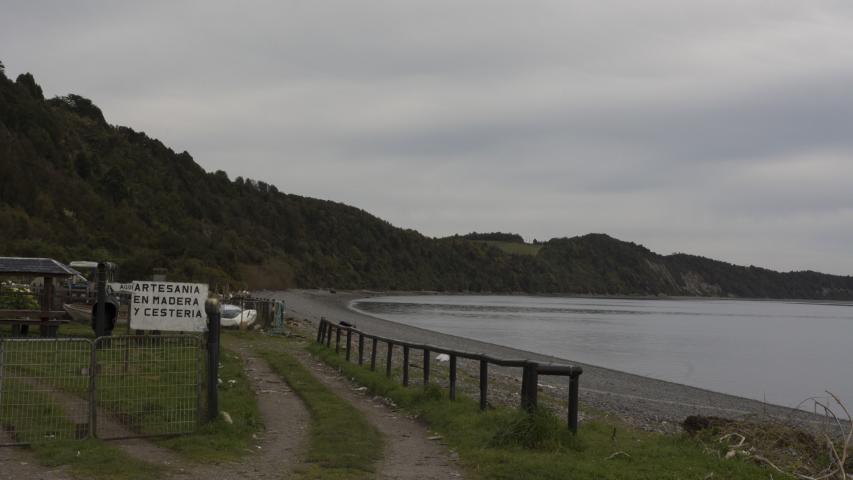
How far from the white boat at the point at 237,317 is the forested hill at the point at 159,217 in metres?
24.1

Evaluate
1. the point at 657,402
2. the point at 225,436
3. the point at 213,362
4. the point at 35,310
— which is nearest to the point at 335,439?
the point at 225,436

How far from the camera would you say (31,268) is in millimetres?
21156

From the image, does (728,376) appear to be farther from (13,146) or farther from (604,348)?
(13,146)

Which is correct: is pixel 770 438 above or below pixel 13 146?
below

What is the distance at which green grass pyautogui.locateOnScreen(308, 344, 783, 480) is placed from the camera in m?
8.22

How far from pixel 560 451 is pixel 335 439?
2.45 m

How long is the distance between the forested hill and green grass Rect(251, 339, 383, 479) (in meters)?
40.5

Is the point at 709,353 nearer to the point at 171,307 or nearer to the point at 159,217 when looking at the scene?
the point at 171,307

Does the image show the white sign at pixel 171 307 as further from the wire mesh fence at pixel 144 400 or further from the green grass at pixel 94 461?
the green grass at pixel 94 461

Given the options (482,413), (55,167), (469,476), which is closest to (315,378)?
(482,413)

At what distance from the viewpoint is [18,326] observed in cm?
2209

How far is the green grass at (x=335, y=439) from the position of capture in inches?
324

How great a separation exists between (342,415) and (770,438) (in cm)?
523

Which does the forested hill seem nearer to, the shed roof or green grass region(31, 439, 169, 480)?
the shed roof
